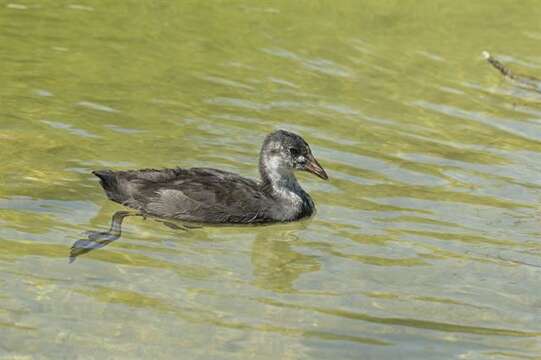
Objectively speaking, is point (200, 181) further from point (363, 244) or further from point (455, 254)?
point (455, 254)

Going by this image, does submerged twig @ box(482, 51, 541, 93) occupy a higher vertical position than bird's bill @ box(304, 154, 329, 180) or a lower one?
higher

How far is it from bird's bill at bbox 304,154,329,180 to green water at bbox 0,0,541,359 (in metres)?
0.32

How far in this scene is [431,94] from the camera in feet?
57.5

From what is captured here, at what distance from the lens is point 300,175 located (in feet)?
47.6

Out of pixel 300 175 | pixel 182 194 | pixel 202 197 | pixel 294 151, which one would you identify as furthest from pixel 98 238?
pixel 300 175

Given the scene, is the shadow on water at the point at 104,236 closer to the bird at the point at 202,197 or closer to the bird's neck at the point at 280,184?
the bird at the point at 202,197

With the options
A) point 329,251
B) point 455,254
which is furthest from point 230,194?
point 455,254

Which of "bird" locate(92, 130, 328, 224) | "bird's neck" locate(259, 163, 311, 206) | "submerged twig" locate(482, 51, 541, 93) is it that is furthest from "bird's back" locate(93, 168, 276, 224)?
"submerged twig" locate(482, 51, 541, 93)

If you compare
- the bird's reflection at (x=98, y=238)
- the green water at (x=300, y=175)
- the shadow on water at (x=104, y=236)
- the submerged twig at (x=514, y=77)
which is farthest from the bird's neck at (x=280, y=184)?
the submerged twig at (x=514, y=77)

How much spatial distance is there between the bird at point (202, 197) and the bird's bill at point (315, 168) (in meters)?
0.33

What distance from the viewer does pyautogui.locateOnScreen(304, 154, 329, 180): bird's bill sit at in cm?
1299

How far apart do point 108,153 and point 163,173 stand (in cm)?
167

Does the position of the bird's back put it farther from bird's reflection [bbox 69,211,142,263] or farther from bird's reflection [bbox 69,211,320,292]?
bird's reflection [bbox 69,211,142,263]

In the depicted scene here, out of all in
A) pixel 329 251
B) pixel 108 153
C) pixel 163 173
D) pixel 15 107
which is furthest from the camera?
pixel 15 107
